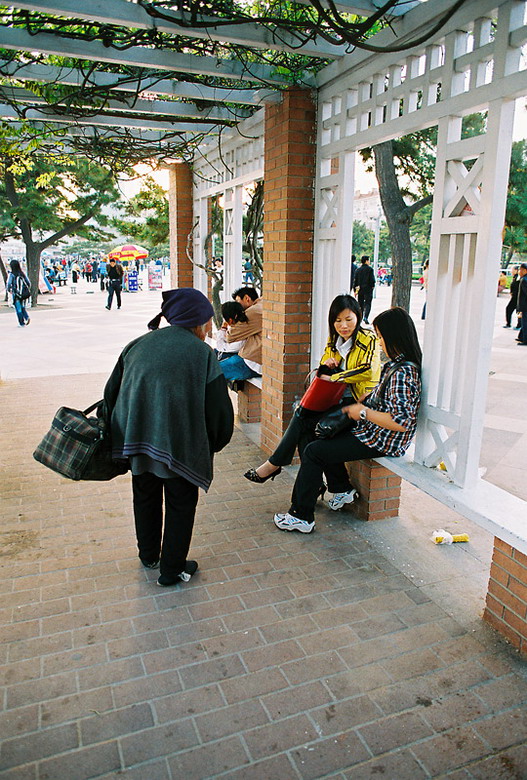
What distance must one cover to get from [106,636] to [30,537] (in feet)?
4.31

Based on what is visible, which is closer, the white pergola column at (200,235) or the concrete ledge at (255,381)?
the concrete ledge at (255,381)

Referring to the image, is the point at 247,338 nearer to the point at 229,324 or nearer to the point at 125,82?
the point at 229,324

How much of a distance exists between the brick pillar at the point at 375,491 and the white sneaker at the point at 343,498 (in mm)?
50

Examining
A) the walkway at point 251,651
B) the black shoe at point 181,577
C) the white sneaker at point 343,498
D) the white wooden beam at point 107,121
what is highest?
the white wooden beam at point 107,121

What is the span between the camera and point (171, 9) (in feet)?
12.3

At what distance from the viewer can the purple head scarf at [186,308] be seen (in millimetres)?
3288

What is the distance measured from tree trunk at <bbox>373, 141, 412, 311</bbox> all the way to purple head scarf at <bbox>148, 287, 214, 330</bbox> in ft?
24.0

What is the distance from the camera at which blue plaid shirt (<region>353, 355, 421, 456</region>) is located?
12.1 feet

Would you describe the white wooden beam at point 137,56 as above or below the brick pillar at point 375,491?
above

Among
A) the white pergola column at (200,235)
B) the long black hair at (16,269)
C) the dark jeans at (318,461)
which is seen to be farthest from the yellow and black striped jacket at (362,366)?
the long black hair at (16,269)

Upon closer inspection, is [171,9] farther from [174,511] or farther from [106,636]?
[106,636]

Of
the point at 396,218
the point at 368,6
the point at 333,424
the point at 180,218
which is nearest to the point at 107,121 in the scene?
the point at 180,218

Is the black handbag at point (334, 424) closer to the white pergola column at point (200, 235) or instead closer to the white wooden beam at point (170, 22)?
the white wooden beam at point (170, 22)

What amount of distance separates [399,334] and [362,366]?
67 centimetres
